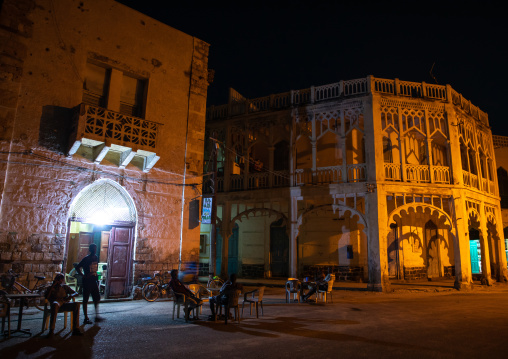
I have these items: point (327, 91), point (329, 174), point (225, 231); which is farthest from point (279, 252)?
point (327, 91)

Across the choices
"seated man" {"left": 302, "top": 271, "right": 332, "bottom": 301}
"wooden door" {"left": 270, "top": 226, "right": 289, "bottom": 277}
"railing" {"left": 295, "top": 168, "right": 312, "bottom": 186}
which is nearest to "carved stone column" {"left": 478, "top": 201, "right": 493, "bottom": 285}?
"railing" {"left": 295, "top": 168, "right": 312, "bottom": 186}

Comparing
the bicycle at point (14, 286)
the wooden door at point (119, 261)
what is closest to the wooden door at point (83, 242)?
the wooden door at point (119, 261)

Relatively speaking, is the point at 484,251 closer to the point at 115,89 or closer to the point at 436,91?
the point at 436,91

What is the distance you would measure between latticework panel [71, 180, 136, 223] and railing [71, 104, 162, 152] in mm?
1512

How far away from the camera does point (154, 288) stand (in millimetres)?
11633

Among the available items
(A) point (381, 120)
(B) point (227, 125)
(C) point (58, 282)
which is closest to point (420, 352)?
(C) point (58, 282)

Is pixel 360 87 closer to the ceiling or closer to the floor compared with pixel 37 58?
closer to the ceiling

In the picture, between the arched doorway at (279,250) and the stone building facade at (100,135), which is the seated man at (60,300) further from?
the arched doorway at (279,250)

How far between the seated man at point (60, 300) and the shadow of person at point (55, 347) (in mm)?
223

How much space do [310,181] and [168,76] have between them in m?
8.63

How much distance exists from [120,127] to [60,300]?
563 centimetres

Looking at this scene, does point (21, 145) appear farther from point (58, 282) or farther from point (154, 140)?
point (58, 282)

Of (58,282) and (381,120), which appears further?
(381,120)

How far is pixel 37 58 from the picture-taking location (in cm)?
1023
